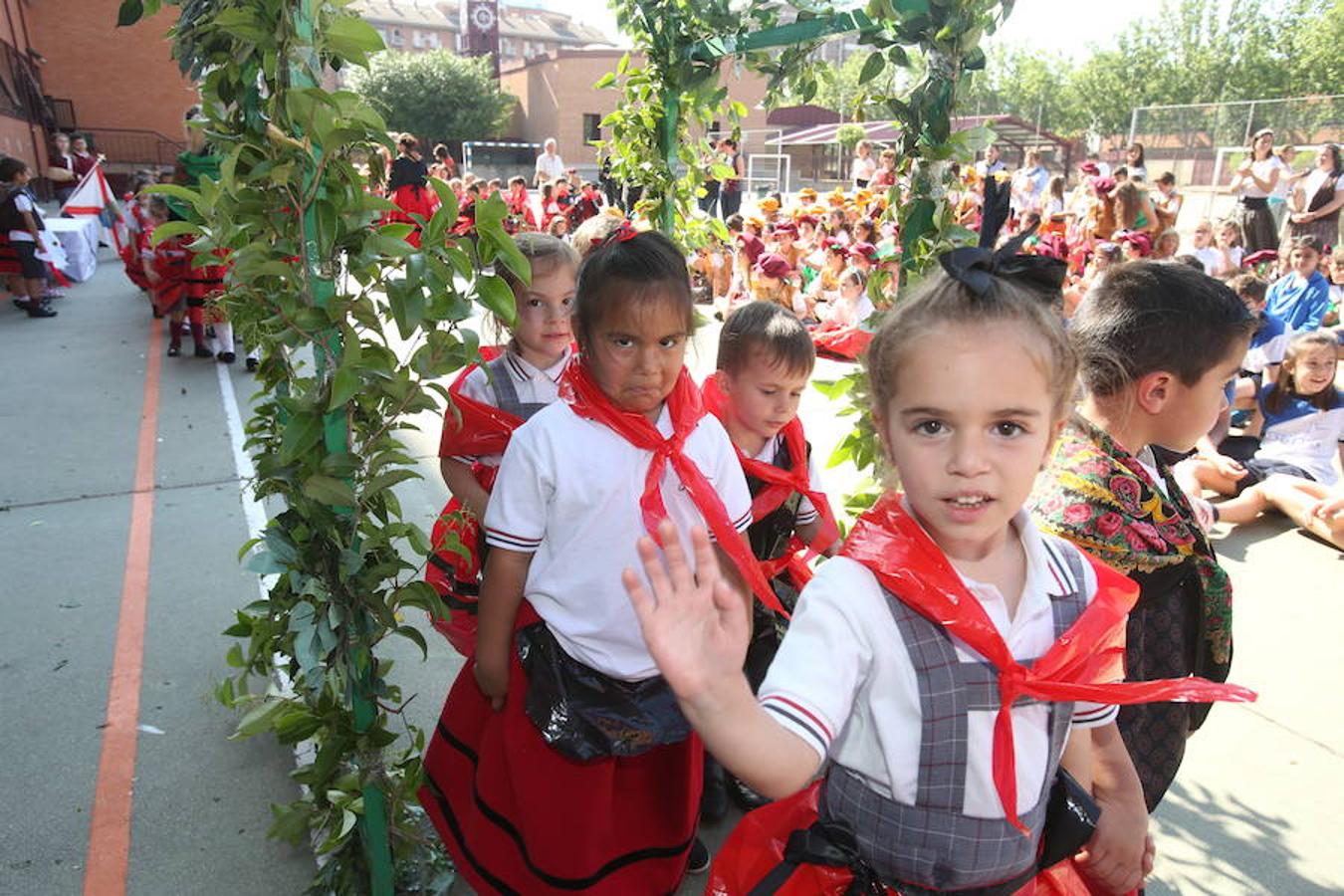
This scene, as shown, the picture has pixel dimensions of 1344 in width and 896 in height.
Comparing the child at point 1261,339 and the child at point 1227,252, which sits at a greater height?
the child at point 1227,252

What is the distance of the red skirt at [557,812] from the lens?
1.93m

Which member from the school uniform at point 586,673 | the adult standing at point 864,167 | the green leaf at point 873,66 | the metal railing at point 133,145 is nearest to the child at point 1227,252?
the adult standing at point 864,167

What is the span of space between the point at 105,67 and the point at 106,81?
1.31ft

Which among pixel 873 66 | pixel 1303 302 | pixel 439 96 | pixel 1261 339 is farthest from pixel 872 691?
pixel 439 96

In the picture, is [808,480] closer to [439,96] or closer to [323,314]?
[323,314]

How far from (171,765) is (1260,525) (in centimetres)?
541

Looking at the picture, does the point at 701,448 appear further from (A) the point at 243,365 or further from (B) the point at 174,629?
(A) the point at 243,365

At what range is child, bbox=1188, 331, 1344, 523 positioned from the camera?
4.93 m

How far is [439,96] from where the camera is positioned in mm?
44031

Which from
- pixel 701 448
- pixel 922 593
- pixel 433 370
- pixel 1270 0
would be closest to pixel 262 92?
pixel 433 370

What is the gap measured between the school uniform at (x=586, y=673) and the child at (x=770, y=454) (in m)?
0.46

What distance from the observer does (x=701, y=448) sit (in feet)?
6.40

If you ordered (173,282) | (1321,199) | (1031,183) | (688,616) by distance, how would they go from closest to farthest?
(688,616), (173,282), (1321,199), (1031,183)

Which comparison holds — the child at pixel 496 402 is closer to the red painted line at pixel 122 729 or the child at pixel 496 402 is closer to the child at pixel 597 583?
the child at pixel 597 583
